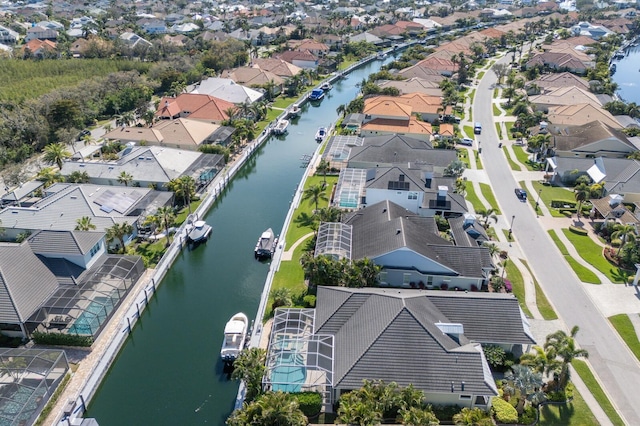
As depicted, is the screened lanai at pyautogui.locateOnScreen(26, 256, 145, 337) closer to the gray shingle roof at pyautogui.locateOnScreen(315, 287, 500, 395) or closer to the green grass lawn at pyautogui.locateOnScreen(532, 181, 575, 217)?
the gray shingle roof at pyautogui.locateOnScreen(315, 287, 500, 395)

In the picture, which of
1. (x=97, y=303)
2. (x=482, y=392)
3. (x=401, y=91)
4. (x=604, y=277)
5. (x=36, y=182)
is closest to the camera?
(x=482, y=392)

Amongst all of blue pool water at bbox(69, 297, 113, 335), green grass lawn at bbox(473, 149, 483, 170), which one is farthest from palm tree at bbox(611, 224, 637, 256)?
blue pool water at bbox(69, 297, 113, 335)

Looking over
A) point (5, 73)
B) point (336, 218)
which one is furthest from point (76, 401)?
point (5, 73)

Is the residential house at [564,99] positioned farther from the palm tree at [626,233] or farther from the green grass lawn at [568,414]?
the green grass lawn at [568,414]

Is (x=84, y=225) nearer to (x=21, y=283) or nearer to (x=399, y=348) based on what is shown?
(x=21, y=283)

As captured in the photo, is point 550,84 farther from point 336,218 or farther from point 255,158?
point 336,218

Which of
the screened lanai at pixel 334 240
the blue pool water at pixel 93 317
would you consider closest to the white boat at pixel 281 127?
the screened lanai at pixel 334 240

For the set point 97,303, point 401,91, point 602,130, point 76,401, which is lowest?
point 76,401
